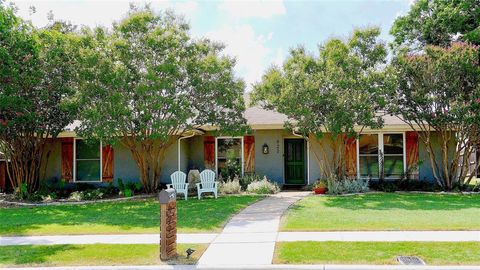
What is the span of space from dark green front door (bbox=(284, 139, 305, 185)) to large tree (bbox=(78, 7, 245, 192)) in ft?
12.2

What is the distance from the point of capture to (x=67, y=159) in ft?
57.8

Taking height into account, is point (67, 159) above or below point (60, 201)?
above

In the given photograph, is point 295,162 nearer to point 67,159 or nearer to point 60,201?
point 60,201

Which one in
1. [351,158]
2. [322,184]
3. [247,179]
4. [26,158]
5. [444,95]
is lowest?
[322,184]

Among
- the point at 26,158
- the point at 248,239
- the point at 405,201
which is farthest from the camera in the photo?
the point at 26,158

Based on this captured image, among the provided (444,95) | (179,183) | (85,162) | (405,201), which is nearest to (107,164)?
(85,162)

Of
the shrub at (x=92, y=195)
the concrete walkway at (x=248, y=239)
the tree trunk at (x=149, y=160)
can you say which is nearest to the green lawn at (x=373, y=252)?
the concrete walkway at (x=248, y=239)

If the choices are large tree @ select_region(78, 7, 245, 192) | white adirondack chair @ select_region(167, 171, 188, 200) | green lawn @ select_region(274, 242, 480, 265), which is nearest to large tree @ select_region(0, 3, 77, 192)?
large tree @ select_region(78, 7, 245, 192)

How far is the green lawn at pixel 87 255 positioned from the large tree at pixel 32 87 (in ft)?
22.9

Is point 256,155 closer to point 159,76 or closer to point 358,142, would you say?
point 358,142

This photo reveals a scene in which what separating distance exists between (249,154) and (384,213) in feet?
25.0

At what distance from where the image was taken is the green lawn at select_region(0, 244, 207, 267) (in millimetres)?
6461

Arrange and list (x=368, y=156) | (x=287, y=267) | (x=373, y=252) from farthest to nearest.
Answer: (x=368, y=156) < (x=373, y=252) < (x=287, y=267)

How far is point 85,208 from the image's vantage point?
1263 cm
